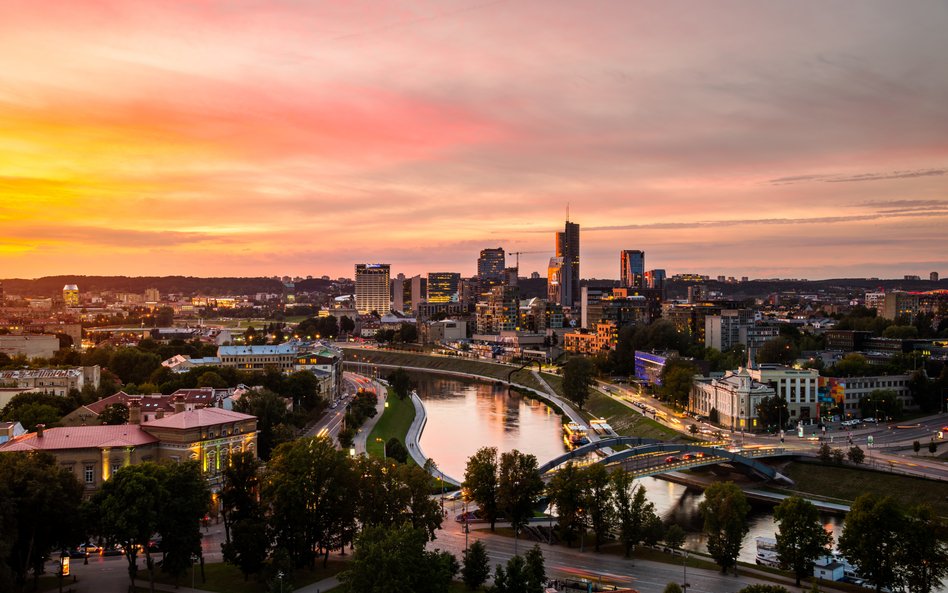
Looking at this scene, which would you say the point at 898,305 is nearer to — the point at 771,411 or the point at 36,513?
the point at 771,411

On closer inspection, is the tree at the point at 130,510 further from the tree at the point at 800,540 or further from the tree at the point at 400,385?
the tree at the point at 400,385

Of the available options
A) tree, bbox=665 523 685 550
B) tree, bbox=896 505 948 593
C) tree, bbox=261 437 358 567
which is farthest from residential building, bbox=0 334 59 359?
tree, bbox=896 505 948 593

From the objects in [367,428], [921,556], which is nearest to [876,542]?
[921,556]

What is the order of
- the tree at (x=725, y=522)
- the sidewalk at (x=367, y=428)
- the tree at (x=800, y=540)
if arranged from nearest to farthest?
the tree at (x=800, y=540)
the tree at (x=725, y=522)
the sidewalk at (x=367, y=428)

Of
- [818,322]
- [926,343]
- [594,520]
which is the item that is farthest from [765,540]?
[818,322]

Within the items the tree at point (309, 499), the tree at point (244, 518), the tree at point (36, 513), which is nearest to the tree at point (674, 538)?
the tree at point (309, 499)

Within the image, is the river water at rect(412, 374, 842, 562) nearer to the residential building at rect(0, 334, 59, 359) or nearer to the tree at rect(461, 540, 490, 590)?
the tree at rect(461, 540, 490, 590)
